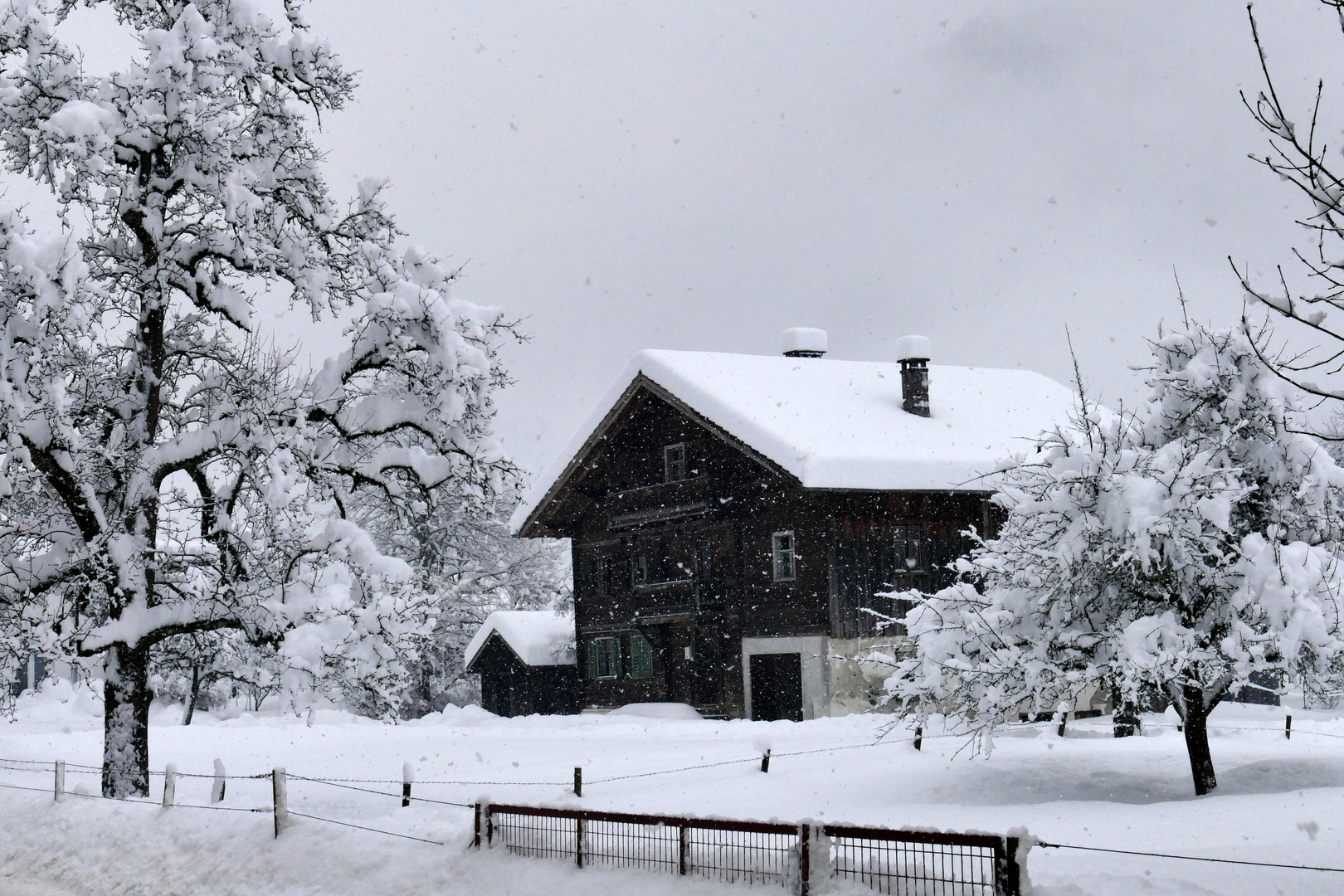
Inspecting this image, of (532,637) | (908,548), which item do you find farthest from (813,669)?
(532,637)

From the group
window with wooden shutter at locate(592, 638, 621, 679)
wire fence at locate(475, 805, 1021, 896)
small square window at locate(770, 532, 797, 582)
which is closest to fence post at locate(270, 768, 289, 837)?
wire fence at locate(475, 805, 1021, 896)

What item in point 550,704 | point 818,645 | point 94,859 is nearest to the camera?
point 94,859

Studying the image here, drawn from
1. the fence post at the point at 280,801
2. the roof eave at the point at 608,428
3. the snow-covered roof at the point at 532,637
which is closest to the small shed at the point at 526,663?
the snow-covered roof at the point at 532,637

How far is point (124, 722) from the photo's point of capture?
15.6 metres

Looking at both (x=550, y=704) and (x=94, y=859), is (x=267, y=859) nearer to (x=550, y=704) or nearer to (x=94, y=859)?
(x=94, y=859)

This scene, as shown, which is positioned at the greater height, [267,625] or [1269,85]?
[1269,85]

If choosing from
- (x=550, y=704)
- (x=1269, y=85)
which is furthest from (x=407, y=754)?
(x=1269, y=85)

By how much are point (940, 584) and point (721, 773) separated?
12983 millimetres

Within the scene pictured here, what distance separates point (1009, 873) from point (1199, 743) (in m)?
9.07

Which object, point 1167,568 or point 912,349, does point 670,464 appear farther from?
point 1167,568

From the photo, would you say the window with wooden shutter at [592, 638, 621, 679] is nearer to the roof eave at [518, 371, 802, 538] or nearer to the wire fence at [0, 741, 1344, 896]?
the roof eave at [518, 371, 802, 538]

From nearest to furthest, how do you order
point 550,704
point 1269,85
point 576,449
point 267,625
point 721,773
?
point 1269,85
point 267,625
point 721,773
point 576,449
point 550,704

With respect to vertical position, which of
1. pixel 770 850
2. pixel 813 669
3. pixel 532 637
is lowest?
pixel 770 850

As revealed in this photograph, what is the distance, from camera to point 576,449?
34250mm
